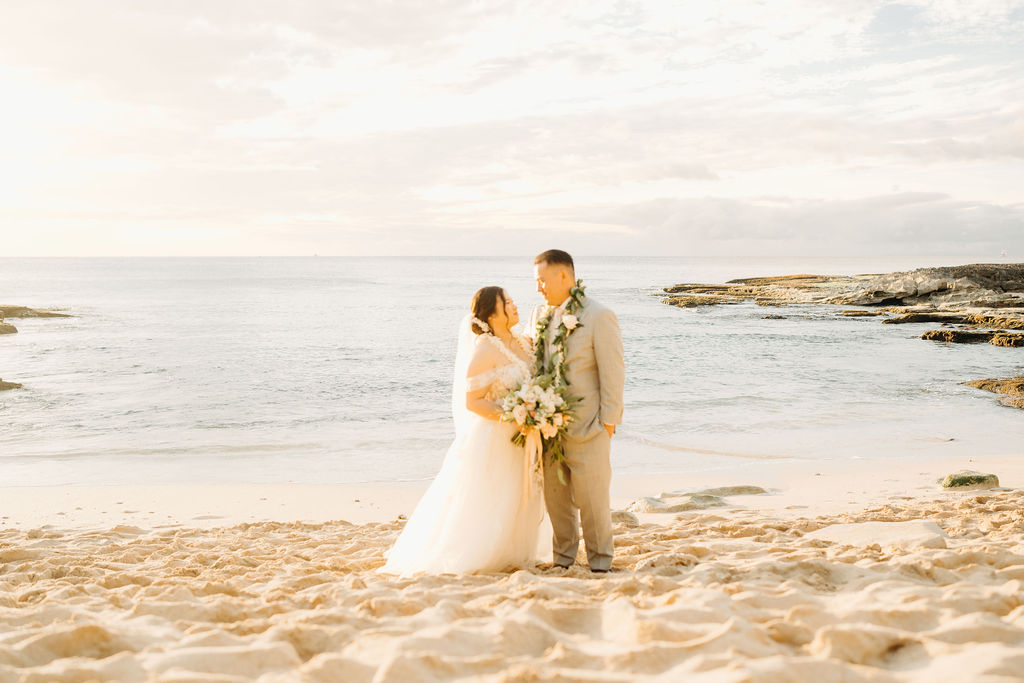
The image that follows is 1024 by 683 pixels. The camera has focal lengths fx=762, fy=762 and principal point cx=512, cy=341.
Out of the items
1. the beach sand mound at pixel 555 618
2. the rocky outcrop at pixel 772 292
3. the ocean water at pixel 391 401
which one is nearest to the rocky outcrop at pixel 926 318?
the ocean water at pixel 391 401

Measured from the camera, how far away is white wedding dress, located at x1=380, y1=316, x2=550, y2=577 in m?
5.39

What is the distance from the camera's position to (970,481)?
901cm

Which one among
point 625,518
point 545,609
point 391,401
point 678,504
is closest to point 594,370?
point 545,609

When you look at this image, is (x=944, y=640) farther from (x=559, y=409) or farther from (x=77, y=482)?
(x=77, y=482)

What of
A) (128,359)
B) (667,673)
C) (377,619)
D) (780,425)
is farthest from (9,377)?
(667,673)

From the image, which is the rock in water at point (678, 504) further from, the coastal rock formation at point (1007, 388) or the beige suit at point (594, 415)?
the coastal rock formation at point (1007, 388)

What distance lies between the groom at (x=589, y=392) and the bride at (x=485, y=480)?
0.82 feet

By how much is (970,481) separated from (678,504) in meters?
3.67

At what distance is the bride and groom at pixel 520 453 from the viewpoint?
207 inches

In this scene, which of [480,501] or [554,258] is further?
[480,501]

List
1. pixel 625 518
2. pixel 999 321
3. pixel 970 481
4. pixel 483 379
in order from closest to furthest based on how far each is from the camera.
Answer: pixel 483 379, pixel 625 518, pixel 970 481, pixel 999 321

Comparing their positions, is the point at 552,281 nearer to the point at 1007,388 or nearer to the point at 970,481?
the point at 970,481

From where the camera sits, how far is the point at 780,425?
1459 cm

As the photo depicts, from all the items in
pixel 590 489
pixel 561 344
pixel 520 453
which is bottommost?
pixel 590 489
